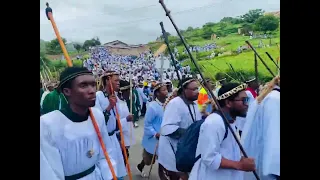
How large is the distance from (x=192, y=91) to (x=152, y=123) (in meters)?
0.39

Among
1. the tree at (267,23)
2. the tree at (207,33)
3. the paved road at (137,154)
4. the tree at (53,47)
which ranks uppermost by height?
the tree at (267,23)

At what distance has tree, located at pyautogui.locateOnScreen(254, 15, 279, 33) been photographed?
3355mm

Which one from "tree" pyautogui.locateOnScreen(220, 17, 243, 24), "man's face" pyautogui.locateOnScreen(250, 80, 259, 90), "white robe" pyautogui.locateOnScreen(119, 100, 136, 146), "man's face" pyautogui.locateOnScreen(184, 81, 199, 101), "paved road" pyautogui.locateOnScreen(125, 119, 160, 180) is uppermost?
"tree" pyautogui.locateOnScreen(220, 17, 243, 24)

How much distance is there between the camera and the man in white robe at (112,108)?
3.49 metres

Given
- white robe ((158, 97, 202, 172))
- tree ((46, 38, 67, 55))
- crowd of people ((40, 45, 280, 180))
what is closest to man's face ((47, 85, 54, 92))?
crowd of people ((40, 45, 280, 180))

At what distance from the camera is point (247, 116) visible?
354 centimetres

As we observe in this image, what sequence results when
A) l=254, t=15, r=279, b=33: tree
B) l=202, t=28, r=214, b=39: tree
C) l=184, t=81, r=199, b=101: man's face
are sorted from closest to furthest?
l=254, t=15, r=279, b=33: tree, l=202, t=28, r=214, b=39: tree, l=184, t=81, r=199, b=101: man's face

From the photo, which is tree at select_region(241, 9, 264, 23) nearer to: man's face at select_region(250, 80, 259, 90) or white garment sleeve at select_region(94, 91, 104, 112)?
man's face at select_region(250, 80, 259, 90)

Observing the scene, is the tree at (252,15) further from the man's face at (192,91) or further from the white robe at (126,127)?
the white robe at (126,127)

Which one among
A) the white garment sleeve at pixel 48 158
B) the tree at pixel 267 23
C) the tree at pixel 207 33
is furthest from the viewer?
the tree at pixel 207 33

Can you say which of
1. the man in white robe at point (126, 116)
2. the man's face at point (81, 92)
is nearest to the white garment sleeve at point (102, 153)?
the man's face at point (81, 92)

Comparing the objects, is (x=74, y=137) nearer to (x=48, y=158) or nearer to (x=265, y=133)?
(x=48, y=158)
